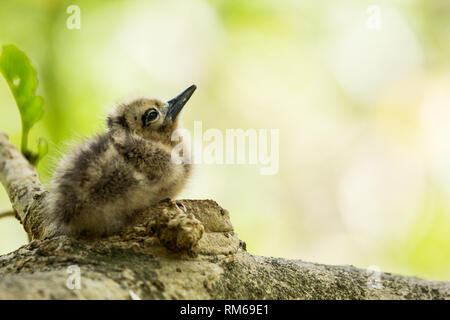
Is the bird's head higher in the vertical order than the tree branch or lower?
higher

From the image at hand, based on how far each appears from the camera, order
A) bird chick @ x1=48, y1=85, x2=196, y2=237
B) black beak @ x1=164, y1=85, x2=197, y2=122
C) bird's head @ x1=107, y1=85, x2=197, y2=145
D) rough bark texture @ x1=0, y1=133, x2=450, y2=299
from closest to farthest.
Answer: rough bark texture @ x1=0, y1=133, x2=450, y2=299 < bird chick @ x1=48, y1=85, x2=196, y2=237 < bird's head @ x1=107, y1=85, x2=197, y2=145 < black beak @ x1=164, y1=85, x2=197, y2=122

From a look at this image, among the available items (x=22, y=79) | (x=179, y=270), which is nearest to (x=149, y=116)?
(x=22, y=79)

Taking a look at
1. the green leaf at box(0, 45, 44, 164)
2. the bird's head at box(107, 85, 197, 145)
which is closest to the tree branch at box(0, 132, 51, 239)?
the green leaf at box(0, 45, 44, 164)

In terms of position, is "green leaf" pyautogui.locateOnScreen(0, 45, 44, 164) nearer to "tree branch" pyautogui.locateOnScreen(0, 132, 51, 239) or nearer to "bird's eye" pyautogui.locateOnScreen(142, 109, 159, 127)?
"tree branch" pyautogui.locateOnScreen(0, 132, 51, 239)

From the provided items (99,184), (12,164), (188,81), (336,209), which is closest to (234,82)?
(188,81)

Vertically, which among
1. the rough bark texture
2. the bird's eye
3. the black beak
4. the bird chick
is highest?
the black beak

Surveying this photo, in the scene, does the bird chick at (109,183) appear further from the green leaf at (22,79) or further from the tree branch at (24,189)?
the green leaf at (22,79)

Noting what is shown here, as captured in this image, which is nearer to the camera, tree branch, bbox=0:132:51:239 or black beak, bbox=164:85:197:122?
tree branch, bbox=0:132:51:239
